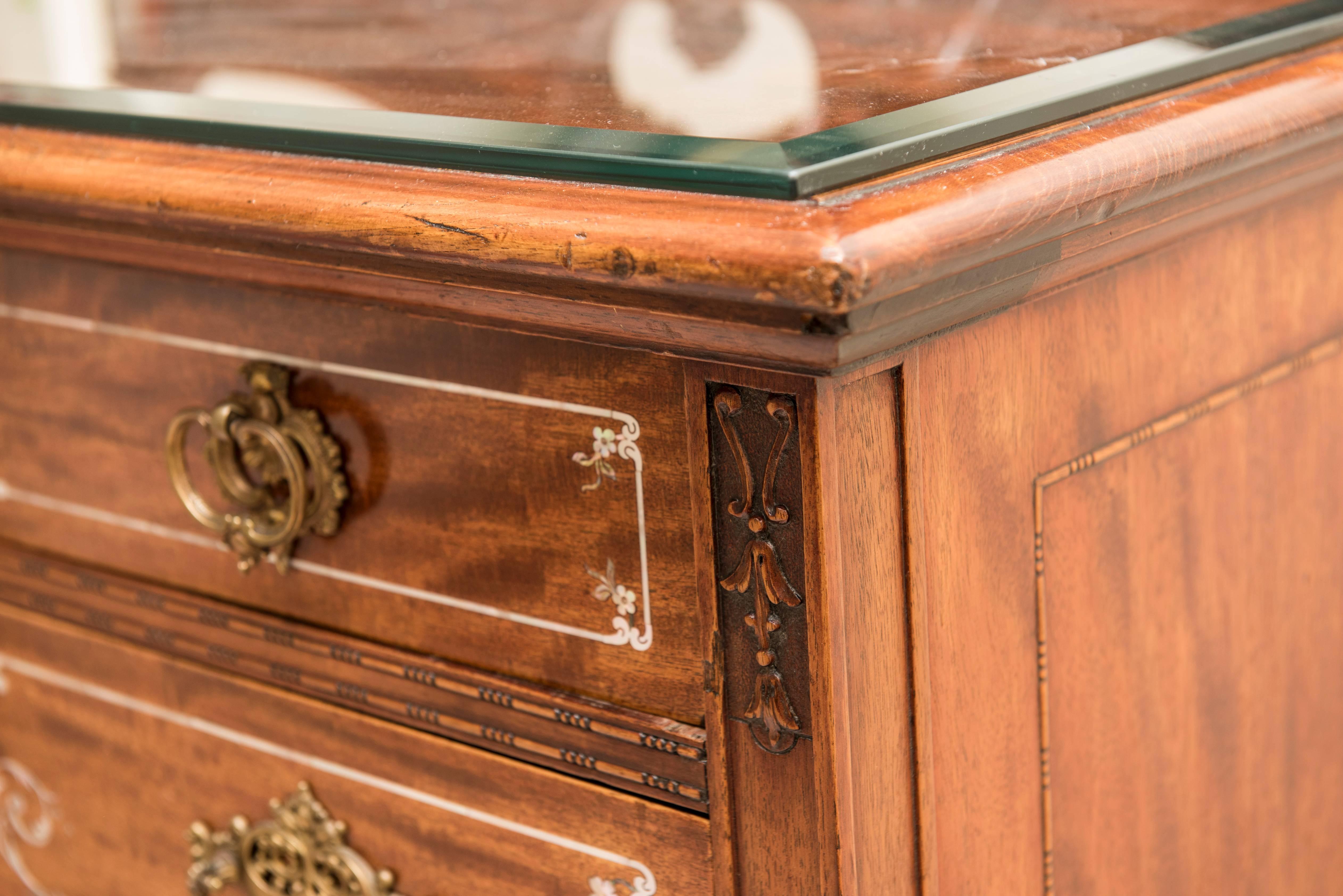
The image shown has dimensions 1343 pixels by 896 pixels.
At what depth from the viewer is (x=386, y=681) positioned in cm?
59

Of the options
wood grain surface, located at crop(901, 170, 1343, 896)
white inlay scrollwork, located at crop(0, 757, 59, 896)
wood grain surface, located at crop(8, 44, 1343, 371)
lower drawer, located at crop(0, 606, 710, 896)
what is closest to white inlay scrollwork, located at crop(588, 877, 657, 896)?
lower drawer, located at crop(0, 606, 710, 896)

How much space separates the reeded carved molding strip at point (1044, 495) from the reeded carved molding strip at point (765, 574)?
0.12m

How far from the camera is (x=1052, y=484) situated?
1.68 ft

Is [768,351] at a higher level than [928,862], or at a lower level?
higher

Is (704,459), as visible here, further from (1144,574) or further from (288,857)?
(288,857)

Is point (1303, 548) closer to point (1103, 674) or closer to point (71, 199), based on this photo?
point (1103, 674)

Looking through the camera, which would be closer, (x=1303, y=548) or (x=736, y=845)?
(x=736, y=845)

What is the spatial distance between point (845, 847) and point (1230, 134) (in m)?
0.27

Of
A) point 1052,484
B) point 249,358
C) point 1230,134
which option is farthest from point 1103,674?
point 249,358

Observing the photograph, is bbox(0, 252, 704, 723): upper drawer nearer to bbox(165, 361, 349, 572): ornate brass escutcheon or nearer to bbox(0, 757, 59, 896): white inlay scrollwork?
bbox(165, 361, 349, 572): ornate brass escutcheon

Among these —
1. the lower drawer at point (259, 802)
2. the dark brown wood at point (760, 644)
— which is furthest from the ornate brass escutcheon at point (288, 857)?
the dark brown wood at point (760, 644)

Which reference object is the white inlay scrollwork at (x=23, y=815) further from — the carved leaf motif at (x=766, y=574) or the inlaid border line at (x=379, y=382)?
the carved leaf motif at (x=766, y=574)

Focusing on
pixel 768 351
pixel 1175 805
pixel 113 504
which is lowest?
pixel 1175 805

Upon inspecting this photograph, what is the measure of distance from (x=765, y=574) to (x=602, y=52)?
0.32 metres
